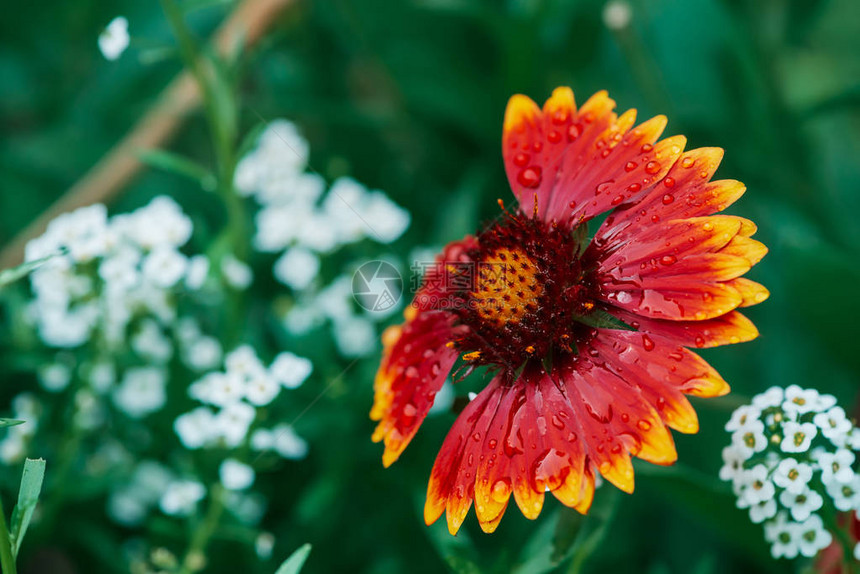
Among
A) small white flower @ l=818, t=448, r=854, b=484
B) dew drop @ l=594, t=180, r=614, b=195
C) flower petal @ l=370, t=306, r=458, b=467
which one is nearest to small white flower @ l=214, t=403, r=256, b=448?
flower petal @ l=370, t=306, r=458, b=467

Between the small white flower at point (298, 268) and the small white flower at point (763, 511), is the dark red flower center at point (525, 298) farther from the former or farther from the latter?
the small white flower at point (298, 268)

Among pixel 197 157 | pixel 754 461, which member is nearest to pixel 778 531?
pixel 754 461

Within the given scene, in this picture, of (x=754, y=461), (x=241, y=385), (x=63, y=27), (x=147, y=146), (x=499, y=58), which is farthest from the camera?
(x=63, y=27)

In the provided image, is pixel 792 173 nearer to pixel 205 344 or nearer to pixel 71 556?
pixel 205 344

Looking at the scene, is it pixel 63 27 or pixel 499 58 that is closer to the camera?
pixel 499 58

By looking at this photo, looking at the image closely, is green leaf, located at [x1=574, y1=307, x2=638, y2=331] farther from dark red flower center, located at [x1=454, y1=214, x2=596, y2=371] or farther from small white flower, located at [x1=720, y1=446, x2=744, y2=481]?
small white flower, located at [x1=720, y1=446, x2=744, y2=481]

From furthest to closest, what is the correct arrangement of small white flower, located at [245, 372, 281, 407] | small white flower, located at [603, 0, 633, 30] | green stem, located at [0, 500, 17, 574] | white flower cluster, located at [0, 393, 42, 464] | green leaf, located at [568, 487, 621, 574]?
small white flower, located at [603, 0, 633, 30] < white flower cluster, located at [0, 393, 42, 464] < small white flower, located at [245, 372, 281, 407] < green leaf, located at [568, 487, 621, 574] < green stem, located at [0, 500, 17, 574]
